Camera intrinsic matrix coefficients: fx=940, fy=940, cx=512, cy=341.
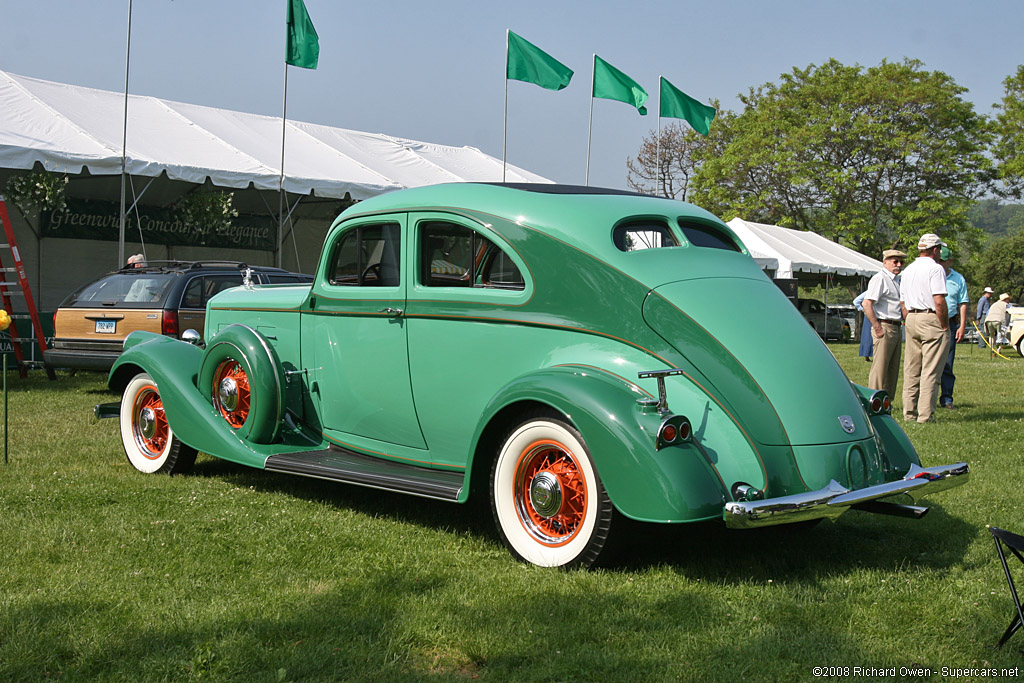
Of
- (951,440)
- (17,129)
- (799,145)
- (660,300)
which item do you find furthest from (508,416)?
(799,145)

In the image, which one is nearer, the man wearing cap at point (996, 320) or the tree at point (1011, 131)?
the man wearing cap at point (996, 320)

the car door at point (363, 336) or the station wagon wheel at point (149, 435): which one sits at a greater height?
the car door at point (363, 336)

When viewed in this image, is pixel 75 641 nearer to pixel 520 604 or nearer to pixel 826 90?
pixel 520 604

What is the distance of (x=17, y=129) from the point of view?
48.2ft

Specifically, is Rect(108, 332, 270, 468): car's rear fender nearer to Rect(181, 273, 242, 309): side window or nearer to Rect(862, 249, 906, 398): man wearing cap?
Rect(181, 273, 242, 309): side window

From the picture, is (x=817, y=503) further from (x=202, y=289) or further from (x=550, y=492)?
(x=202, y=289)

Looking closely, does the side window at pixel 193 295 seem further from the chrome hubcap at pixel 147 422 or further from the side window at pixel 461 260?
the side window at pixel 461 260

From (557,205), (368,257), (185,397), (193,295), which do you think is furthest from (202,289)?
(557,205)

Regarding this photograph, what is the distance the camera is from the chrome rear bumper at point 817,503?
3857 mm

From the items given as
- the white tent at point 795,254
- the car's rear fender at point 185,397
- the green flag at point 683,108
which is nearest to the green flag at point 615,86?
the green flag at point 683,108

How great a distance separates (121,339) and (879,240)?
1426 inches

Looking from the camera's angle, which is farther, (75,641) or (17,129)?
(17,129)

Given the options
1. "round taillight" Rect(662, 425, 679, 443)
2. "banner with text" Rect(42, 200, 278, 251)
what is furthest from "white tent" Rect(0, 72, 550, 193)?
"round taillight" Rect(662, 425, 679, 443)

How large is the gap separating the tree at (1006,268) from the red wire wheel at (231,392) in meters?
59.8
